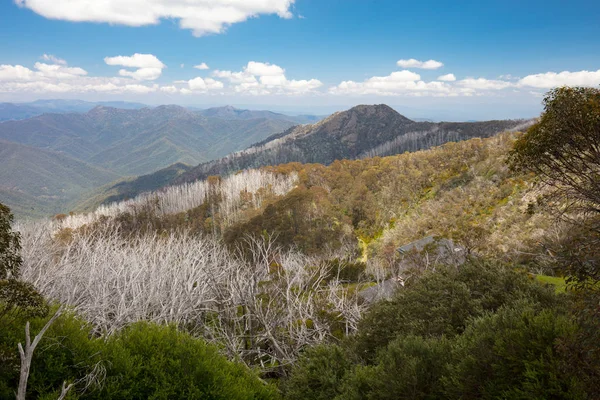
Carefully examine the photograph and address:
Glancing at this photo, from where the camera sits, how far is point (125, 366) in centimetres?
706

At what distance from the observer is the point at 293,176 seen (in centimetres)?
7375

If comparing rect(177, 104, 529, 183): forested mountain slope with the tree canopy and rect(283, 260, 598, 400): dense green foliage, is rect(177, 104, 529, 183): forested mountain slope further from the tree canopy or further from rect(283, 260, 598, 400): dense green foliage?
rect(283, 260, 598, 400): dense green foliage

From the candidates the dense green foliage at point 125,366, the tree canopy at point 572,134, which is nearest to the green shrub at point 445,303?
the tree canopy at point 572,134

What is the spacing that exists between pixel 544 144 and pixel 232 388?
9331 mm

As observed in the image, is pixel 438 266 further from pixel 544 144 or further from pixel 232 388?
pixel 232 388

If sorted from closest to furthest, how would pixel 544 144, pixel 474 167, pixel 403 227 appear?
pixel 544 144 → pixel 403 227 → pixel 474 167

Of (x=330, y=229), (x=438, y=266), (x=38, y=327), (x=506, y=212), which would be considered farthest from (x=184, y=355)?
(x=330, y=229)

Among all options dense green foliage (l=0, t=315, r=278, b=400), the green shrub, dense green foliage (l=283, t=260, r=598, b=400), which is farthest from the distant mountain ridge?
dense green foliage (l=0, t=315, r=278, b=400)

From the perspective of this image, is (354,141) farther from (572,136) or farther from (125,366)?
(125,366)

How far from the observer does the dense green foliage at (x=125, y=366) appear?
6.51m

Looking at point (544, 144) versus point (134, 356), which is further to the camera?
point (544, 144)

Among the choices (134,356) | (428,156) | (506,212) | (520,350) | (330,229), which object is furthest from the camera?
(428,156)

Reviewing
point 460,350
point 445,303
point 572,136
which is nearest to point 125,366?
point 460,350

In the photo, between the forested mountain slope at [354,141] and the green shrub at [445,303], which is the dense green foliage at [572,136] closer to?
the green shrub at [445,303]
